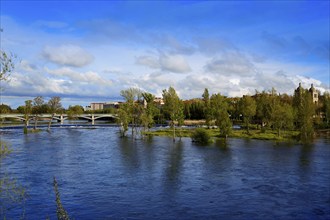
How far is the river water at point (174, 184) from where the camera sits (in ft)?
106

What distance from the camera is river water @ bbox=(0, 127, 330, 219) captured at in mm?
32219

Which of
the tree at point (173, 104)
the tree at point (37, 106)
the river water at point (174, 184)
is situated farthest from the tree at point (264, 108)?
the tree at point (37, 106)

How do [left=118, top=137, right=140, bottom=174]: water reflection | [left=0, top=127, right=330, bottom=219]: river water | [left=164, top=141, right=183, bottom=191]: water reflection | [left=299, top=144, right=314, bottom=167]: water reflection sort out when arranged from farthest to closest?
[left=299, top=144, right=314, bottom=167]: water reflection, [left=118, top=137, right=140, bottom=174]: water reflection, [left=164, top=141, right=183, bottom=191]: water reflection, [left=0, top=127, right=330, bottom=219]: river water

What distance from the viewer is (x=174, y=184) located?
4256 centimetres

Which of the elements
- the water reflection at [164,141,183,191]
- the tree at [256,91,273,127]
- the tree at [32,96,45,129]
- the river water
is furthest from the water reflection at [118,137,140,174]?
the tree at [32,96,45,129]

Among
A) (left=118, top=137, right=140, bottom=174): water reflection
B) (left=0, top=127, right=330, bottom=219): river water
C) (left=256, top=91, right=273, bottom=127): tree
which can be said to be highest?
(left=256, top=91, right=273, bottom=127): tree

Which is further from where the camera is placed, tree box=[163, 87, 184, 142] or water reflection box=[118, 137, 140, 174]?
tree box=[163, 87, 184, 142]

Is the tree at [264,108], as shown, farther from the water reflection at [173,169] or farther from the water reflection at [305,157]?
the water reflection at [173,169]

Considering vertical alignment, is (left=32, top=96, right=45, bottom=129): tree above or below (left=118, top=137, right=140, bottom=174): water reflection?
above

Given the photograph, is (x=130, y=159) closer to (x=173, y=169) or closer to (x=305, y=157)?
(x=173, y=169)

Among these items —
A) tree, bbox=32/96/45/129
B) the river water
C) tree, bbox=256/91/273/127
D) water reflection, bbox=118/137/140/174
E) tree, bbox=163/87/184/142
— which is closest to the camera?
the river water

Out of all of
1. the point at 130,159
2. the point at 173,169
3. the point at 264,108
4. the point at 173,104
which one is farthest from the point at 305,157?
the point at 264,108

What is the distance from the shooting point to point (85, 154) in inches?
2648

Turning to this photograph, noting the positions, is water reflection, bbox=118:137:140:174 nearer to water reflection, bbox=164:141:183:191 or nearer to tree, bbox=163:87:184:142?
water reflection, bbox=164:141:183:191
